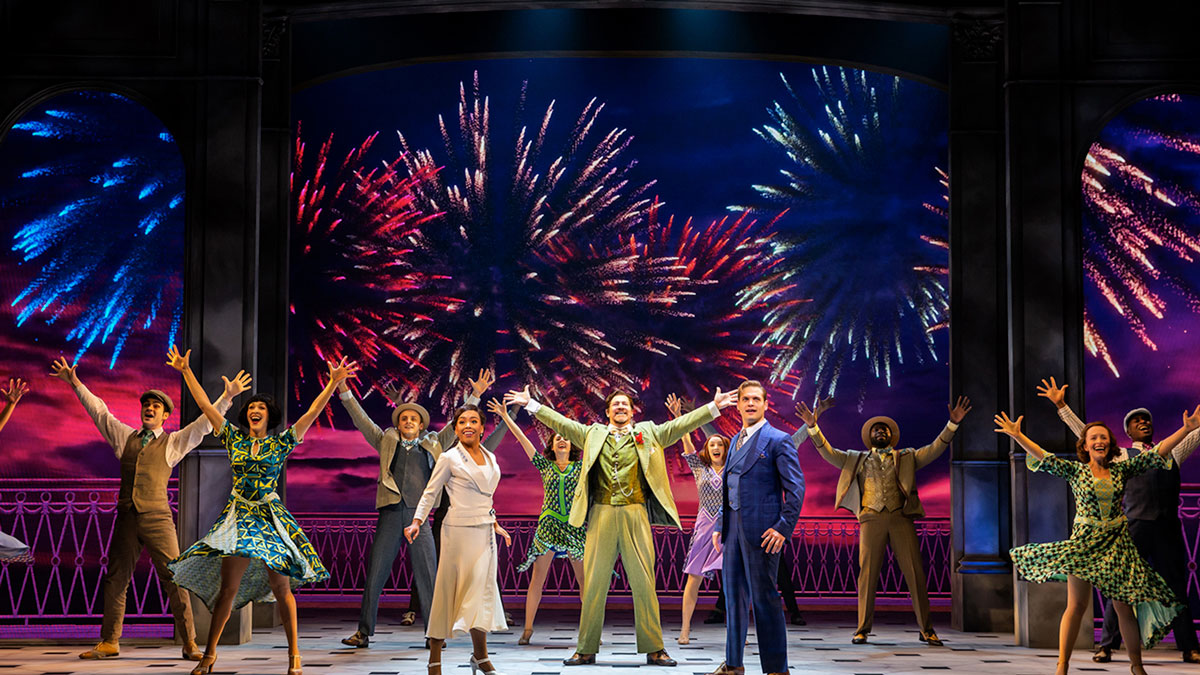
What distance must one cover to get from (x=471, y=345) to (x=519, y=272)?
86 centimetres

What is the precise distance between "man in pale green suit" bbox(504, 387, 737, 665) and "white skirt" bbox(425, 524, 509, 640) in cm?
97

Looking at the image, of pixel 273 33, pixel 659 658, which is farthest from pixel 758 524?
pixel 273 33

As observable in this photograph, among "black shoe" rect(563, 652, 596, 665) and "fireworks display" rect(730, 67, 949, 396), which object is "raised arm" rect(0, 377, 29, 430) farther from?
"fireworks display" rect(730, 67, 949, 396)

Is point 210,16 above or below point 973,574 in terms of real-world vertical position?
above

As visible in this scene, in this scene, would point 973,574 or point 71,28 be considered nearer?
point 71,28

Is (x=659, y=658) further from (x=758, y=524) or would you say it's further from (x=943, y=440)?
(x=943, y=440)

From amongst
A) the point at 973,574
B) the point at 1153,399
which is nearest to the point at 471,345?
Result: the point at 973,574

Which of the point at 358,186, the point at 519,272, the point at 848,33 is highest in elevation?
the point at 848,33

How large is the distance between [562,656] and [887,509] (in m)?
2.35

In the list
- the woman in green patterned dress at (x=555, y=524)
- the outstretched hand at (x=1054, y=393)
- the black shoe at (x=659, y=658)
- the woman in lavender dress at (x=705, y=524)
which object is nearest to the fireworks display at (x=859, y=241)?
the woman in lavender dress at (x=705, y=524)

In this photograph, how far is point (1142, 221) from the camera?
34.3 ft

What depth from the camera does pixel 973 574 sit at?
8336mm

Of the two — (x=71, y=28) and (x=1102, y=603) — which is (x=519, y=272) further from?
(x=1102, y=603)

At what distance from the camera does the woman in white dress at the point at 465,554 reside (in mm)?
5625
